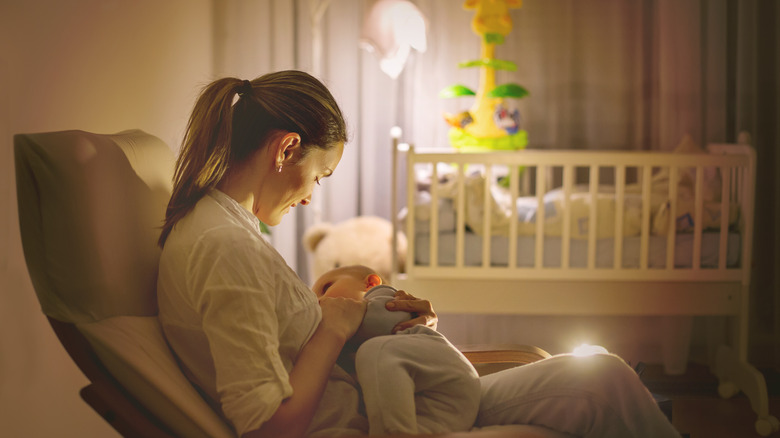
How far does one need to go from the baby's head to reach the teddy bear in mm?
1636

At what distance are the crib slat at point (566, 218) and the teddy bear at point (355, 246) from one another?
26.9 inches

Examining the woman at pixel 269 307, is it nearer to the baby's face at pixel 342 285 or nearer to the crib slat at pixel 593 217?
the baby's face at pixel 342 285

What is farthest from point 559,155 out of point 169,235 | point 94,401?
point 94,401

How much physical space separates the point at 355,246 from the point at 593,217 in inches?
38.5

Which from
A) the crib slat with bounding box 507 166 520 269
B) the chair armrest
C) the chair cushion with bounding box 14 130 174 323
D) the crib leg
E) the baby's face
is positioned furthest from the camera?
the crib slat with bounding box 507 166 520 269

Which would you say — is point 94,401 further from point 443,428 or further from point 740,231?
point 740,231

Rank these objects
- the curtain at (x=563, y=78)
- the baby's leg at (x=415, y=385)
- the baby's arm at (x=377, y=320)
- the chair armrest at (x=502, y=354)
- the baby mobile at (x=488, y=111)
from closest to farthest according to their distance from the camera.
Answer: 1. the baby's leg at (x=415, y=385)
2. the baby's arm at (x=377, y=320)
3. the chair armrest at (x=502, y=354)
4. the baby mobile at (x=488, y=111)
5. the curtain at (x=563, y=78)

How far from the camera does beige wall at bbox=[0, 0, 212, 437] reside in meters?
1.07

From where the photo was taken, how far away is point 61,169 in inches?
35.1

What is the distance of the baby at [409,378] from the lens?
3.24ft

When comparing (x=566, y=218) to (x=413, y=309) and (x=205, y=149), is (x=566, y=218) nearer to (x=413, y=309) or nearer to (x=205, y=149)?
(x=413, y=309)

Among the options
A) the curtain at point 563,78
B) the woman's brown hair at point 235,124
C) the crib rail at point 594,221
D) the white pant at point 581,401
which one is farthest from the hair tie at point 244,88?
the curtain at point 563,78

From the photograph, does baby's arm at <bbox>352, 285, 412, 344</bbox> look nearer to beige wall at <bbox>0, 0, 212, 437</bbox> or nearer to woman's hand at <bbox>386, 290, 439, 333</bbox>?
woman's hand at <bbox>386, 290, 439, 333</bbox>

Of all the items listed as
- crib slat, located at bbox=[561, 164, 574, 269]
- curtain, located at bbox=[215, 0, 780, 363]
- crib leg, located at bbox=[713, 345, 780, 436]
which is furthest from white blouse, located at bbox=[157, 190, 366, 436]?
curtain, located at bbox=[215, 0, 780, 363]
